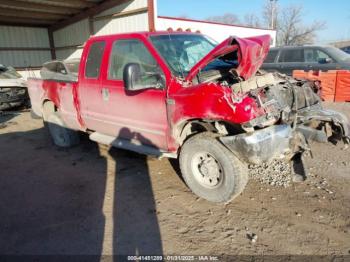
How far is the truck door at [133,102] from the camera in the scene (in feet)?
12.8

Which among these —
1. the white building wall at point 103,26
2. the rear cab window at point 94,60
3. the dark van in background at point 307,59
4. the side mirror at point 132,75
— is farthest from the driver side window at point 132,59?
the white building wall at point 103,26

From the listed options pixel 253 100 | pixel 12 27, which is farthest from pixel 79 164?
pixel 12 27

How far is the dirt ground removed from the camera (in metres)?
2.96

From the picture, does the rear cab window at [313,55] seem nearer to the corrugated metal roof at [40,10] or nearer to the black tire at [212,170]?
the corrugated metal roof at [40,10]

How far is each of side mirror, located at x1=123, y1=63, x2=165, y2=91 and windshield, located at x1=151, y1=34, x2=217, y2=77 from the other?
0.25m

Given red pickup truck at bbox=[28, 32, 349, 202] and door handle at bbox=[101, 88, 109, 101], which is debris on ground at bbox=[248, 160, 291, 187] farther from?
door handle at bbox=[101, 88, 109, 101]

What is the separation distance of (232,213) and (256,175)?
111cm

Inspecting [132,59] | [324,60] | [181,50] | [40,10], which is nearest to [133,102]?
[132,59]

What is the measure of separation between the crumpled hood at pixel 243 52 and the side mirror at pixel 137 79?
432 mm

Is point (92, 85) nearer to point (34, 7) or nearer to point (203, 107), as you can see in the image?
point (203, 107)

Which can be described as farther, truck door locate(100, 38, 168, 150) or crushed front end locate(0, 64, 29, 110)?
crushed front end locate(0, 64, 29, 110)

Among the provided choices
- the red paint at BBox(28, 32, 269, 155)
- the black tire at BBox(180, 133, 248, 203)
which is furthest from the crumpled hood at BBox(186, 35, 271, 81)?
the black tire at BBox(180, 133, 248, 203)

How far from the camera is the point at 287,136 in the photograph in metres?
3.29

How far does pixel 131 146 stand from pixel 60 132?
7.71 feet
